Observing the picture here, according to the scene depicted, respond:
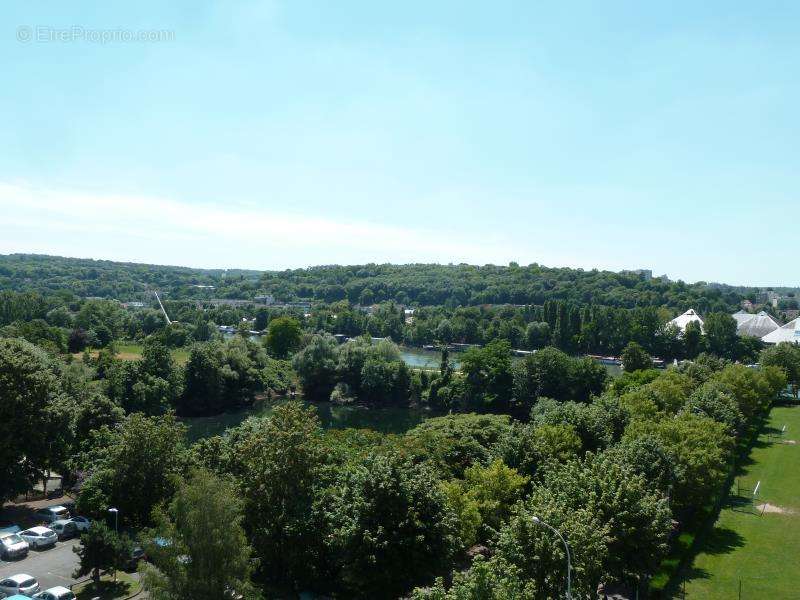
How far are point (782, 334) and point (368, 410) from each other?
73.0 metres

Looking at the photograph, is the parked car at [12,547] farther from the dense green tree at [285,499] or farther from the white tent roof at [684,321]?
the white tent roof at [684,321]

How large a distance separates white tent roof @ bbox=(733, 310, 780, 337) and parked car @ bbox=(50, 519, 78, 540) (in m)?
105

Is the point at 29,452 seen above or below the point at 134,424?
below

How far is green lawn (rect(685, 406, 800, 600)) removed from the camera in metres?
23.0

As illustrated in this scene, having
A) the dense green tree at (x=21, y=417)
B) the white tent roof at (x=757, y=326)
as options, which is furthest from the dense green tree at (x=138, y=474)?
Result: the white tent roof at (x=757, y=326)

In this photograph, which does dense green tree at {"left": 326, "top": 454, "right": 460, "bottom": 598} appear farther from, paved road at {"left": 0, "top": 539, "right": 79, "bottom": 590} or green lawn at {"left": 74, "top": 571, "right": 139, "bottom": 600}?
paved road at {"left": 0, "top": 539, "right": 79, "bottom": 590}

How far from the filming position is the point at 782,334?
98.2 m

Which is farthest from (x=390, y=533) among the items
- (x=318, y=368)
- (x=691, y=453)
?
(x=318, y=368)

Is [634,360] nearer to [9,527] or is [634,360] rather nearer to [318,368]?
[318,368]

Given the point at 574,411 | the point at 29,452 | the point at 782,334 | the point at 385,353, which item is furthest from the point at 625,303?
the point at 29,452

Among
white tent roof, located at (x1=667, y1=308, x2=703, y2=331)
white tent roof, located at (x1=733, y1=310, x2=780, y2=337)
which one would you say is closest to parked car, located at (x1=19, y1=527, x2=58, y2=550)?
white tent roof, located at (x1=667, y1=308, x2=703, y2=331)

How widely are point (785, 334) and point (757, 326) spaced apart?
27.1 ft

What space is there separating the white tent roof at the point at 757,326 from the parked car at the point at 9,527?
4199 inches

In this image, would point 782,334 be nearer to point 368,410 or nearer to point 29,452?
point 368,410
